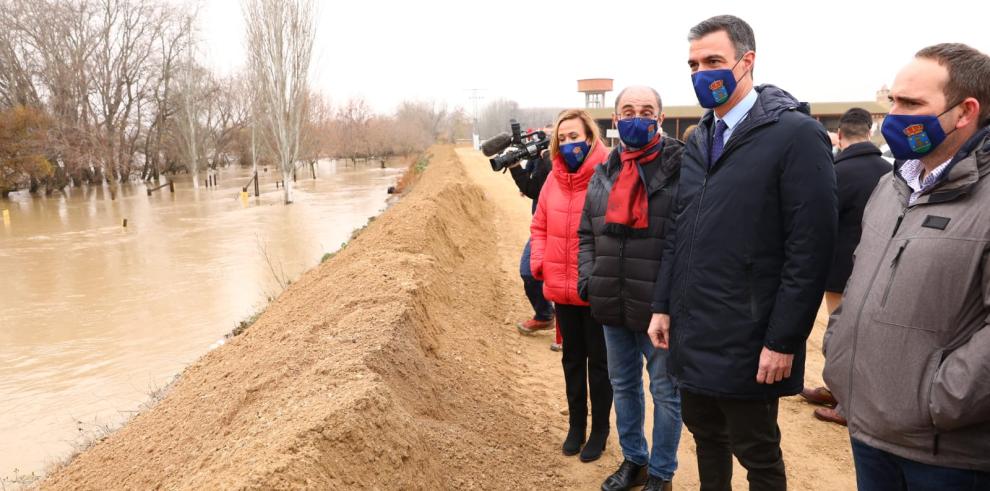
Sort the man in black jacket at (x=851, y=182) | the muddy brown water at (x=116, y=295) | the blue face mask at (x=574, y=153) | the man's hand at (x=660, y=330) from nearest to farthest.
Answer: the man's hand at (x=660, y=330) < the blue face mask at (x=574, y=153) < the man in black jacket at (x=851, y=182) < the muddy brown water at (x=116, y=295)

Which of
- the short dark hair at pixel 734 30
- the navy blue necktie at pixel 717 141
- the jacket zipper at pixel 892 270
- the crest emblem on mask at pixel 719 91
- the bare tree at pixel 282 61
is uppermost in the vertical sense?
the bare tree at pixel 282 61

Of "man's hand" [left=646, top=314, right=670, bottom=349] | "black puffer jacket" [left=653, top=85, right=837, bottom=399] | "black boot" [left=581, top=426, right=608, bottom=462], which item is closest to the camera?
"black puffer jacket" [left=653, top=85, right=837, bottom=399]

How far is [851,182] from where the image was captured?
3777mm

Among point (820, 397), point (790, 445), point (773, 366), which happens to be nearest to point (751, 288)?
point (773, 366)

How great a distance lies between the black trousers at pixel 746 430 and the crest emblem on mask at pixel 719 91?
1084 mm

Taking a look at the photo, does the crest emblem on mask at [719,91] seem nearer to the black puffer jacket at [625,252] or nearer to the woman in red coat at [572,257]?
the black puffer jacket at [625,252]

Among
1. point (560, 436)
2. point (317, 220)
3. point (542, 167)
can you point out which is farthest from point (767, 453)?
point (317, 220)

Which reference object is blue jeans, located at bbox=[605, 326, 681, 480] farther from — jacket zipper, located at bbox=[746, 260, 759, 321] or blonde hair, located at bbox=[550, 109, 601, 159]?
blonde hair, located at bbox=[550, 109, 601, 159]

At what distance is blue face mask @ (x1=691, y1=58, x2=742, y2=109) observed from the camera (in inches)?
84.9

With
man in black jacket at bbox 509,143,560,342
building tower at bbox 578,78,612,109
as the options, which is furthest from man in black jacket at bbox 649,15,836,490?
building tower at bbox 578,78,612,109

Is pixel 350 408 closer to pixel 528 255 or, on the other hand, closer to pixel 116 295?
pixel 528 255

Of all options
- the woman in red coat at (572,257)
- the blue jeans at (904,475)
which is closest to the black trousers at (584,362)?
the woman in red coat at (572,257)

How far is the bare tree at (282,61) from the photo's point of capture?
29547 mm

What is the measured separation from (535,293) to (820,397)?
264 cm
